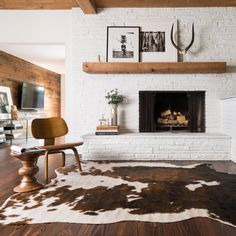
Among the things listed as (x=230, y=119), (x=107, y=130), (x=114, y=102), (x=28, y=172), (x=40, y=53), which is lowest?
(x=28, y=172)

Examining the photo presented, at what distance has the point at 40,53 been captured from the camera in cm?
612

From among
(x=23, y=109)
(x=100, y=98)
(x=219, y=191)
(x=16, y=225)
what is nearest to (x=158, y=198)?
(x=219, y=191)

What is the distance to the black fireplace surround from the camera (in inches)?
164

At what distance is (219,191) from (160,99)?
2.28 m

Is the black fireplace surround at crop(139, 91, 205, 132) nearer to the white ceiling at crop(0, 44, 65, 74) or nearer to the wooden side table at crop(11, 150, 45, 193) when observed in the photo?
the wooden side table at crop(11, 150, 45, 193)

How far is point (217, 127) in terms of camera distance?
4121mm

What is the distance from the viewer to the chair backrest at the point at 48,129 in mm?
2994

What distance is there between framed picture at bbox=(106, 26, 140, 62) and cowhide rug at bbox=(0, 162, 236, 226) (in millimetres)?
2089

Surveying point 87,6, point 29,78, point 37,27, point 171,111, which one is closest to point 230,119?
point 171,111

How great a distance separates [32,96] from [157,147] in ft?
15.9

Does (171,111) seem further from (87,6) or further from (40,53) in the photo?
(40,53)

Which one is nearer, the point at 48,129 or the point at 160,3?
the point at 48,129

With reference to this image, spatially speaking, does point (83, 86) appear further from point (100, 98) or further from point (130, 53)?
point (130, 53)

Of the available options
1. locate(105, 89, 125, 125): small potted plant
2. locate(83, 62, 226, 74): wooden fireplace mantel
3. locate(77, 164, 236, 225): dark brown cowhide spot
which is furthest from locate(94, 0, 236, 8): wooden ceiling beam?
locate(77, 164, 236, 225): dark brown cowhide spot
